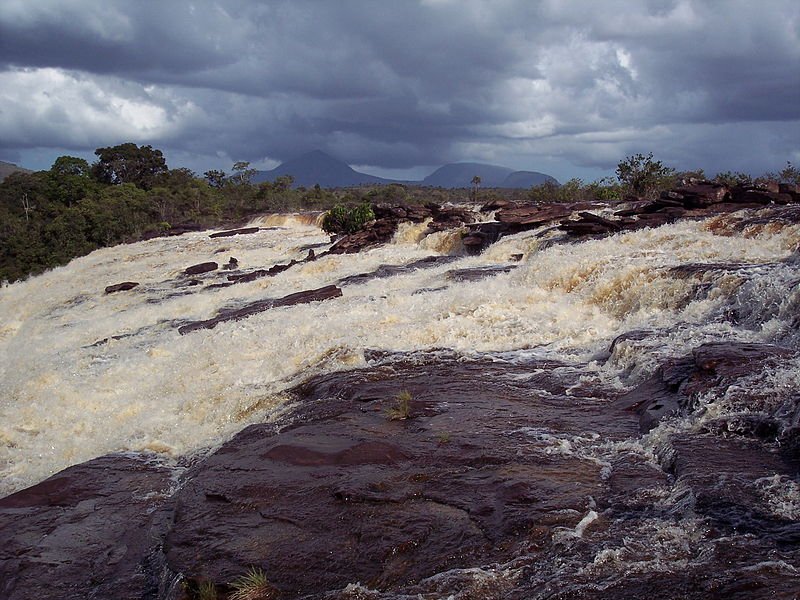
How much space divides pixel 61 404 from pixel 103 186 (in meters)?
56.9

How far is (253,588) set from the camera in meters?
4.39

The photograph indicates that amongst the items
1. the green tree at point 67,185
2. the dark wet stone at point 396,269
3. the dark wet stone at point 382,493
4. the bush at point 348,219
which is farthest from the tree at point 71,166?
the dark wet stone at point 382,493

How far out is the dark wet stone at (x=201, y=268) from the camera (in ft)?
77.4

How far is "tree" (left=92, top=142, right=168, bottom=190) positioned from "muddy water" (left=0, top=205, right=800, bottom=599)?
5099 centimetres

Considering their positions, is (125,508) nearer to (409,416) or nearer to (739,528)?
(409,416)

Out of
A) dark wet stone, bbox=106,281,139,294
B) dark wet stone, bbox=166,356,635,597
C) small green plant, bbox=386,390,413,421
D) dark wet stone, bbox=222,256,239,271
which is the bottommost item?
dark wet stone, bbox=166,356,635,597

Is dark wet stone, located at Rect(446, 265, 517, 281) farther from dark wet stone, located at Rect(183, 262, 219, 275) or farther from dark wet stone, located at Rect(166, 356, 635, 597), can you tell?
dark wet stone, located at Rect(183, 262, 219, 275)

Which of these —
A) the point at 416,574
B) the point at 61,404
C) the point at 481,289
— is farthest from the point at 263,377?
the point at 416,574

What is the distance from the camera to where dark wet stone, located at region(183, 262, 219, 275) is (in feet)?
77.4

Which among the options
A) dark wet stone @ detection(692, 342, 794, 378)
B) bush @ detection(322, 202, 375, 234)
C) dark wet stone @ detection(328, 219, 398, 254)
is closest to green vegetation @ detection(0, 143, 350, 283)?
bush @ detection(322, 202, 375, 234)

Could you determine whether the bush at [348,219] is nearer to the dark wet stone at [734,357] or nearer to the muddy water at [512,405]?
the muddy water at [512,405]

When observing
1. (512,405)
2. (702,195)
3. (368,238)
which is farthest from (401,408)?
(368,238)

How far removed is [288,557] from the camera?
4.73m

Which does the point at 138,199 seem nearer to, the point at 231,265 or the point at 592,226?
the point at 231,265
